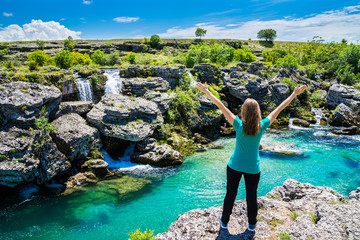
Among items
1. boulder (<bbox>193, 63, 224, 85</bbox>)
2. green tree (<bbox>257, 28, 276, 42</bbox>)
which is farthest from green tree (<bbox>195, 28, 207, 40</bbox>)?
boulder (<bbox>193, 63, 224, 85</bbox>)

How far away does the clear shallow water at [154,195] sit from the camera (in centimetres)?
1005

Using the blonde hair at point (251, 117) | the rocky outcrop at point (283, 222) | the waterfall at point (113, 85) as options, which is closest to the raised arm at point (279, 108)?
the blonde hair at point (251, 117)

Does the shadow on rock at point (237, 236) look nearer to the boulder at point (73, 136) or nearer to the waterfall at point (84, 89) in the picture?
the boulder at point (73, 136)

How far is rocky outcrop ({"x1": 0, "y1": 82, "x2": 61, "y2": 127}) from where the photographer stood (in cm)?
1285

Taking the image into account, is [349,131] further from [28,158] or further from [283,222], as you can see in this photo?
[28,158]

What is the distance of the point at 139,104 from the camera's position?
18594mm

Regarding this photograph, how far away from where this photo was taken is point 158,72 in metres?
26.7

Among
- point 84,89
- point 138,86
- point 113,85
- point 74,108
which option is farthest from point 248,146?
point 113,85

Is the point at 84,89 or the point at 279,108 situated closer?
the point at 279,108

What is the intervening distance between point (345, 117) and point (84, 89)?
104ft

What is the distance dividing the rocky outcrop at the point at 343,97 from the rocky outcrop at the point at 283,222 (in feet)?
98.0

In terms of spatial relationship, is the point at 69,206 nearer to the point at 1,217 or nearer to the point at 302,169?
the point at 1,217

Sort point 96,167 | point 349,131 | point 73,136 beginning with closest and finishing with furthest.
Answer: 1. point 73,136
2. point 96,167
3. point 349,131

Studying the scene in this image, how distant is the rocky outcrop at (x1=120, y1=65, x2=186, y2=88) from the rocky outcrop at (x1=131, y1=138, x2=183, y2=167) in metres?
11.5
